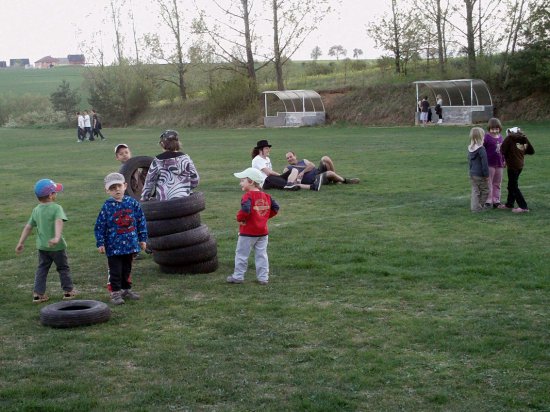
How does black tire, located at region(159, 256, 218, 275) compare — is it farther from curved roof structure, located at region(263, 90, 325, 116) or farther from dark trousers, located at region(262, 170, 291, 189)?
curved roof structure, located at region(263, 90, 325, 116)

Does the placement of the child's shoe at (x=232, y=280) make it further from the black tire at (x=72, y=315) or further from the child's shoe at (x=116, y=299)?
the black tire at (x=72, y=315)

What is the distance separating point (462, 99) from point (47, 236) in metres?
41.0

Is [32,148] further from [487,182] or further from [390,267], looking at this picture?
[390,267]

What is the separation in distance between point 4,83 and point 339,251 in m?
130

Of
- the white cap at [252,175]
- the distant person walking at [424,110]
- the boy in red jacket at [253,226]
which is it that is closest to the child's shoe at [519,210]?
the boy in red jacket at [253,226]

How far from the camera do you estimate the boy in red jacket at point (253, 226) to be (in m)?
9.17

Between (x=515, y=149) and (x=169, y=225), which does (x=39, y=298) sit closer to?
(x=169, y=225)

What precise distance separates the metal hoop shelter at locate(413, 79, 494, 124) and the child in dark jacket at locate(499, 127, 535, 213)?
30286mm

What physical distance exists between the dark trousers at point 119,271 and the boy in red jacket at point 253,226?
49.7 inches

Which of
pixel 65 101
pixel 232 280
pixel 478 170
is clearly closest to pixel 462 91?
pixel 478 170

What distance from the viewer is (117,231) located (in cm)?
834

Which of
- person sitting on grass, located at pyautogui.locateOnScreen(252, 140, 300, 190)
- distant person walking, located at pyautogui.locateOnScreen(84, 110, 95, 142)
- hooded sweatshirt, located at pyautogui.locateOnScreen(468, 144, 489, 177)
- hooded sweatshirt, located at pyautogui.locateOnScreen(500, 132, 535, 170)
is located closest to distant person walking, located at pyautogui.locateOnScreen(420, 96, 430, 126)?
distant person walking, located at pyautogui.locateOnScreen(84, 110, 95, 142)

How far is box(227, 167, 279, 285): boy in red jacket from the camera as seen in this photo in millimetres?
9172

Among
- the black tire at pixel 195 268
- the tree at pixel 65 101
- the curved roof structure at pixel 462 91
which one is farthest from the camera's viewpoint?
the tree at pixel 65 101
